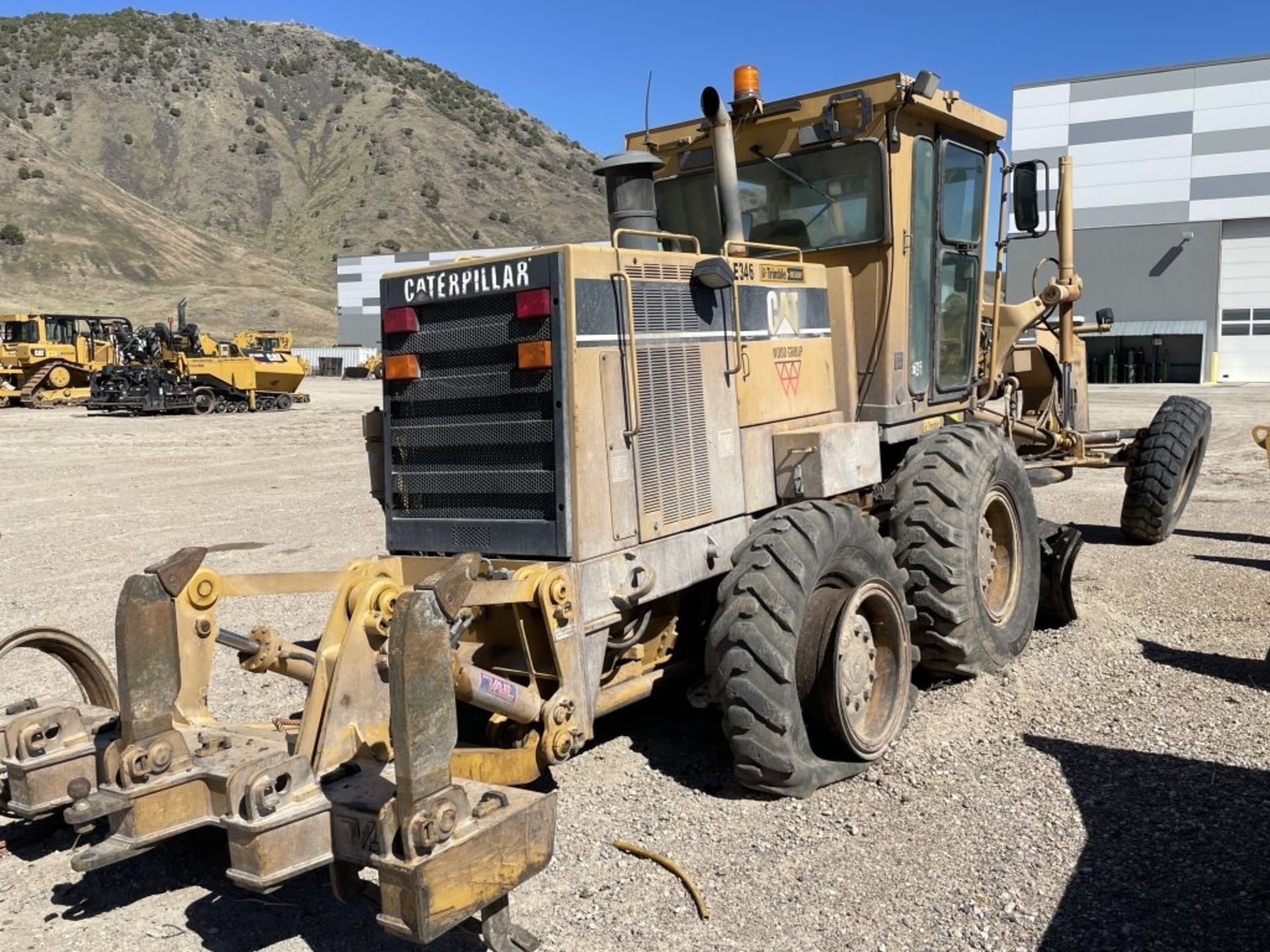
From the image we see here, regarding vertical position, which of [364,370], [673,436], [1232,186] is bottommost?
[364,370]

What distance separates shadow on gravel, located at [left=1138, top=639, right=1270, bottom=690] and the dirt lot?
0.02 metres

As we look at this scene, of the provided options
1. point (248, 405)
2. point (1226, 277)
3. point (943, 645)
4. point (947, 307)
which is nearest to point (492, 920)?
point (943, 645)

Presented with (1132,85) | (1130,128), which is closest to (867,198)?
(1130,128)

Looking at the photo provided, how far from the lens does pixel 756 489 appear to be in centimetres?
524

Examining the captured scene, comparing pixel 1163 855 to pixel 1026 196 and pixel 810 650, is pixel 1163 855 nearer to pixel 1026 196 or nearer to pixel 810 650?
pixel 810 650

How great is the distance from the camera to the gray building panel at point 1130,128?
140 ft

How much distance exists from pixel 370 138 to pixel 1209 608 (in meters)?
99.9

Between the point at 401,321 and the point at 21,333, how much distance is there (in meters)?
32.7

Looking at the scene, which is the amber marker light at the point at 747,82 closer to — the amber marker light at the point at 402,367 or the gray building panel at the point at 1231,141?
the amber marker light at the point at 402,367

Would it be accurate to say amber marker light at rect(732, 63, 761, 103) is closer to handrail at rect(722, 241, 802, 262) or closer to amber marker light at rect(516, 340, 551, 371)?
handrail at rect(722, 241, 802, 262)

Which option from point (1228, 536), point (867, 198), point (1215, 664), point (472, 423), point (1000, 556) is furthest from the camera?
point (1228, 536)

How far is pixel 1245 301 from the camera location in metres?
40.8

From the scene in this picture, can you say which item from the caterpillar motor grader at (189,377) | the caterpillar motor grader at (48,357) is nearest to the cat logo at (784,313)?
the caterpillar motor grader at (189,377)

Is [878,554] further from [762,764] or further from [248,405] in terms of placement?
[248,405]
